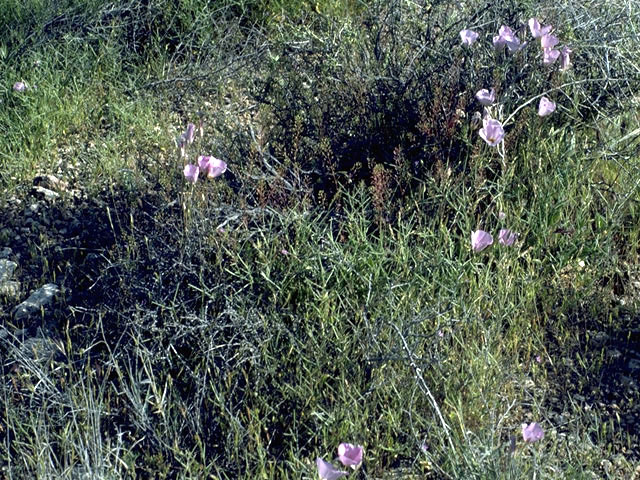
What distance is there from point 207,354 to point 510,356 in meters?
0.93

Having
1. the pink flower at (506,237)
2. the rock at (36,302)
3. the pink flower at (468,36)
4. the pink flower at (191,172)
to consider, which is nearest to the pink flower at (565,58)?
the pink flower at (468,36)

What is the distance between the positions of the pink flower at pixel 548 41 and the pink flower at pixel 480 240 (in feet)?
2.97

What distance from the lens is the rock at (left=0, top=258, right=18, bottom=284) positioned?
325cm

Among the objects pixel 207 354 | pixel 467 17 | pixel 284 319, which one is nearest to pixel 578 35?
pixel 467 17

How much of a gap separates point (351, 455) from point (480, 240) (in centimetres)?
91

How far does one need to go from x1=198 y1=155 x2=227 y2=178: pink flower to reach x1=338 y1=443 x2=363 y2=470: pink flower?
1.05m

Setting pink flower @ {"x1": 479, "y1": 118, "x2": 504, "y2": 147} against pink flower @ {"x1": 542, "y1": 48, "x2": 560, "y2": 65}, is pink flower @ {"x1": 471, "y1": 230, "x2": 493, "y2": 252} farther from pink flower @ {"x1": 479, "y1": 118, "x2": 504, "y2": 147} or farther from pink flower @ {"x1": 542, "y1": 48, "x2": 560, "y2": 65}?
pink flower @ {"x1": 542, "y1": 48, "x2": 560, "y2": 65}

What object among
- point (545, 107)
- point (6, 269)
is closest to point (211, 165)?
point (6, 269)

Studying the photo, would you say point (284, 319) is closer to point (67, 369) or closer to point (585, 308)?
point (67, 369)

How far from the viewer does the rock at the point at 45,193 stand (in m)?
3.71

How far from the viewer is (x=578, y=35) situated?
3771 millimetres

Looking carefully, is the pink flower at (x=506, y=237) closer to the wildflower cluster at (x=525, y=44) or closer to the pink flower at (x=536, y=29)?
the wildflower cluster at (x=525, y=44)

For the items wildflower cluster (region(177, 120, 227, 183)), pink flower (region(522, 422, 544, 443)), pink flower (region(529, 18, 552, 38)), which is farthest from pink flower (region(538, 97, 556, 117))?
pink flower (region(522, 422, 544, 443))

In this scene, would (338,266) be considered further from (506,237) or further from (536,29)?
(536,29)
